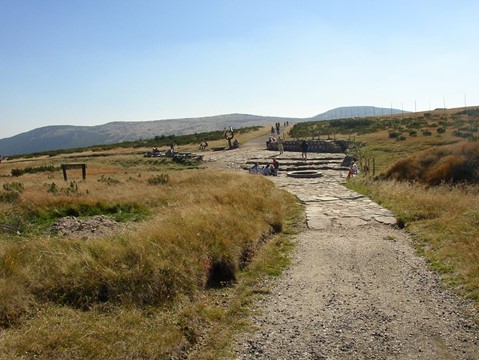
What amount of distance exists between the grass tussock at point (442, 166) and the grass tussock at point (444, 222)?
3.49 ft

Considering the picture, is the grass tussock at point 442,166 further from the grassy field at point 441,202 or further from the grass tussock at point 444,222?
the grass tussock at point 444,222

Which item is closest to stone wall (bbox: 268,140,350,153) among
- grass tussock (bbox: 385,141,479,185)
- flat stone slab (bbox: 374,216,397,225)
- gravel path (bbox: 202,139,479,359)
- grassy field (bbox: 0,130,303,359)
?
grass tussock (bbox: 385,141,479,185)

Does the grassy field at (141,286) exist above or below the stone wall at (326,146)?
below

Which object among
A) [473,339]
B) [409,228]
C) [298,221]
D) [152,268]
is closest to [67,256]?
[152,268]

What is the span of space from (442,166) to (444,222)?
6626 mm

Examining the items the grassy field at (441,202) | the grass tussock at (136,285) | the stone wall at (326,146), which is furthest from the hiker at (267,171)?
the grass tussock at (136,285)

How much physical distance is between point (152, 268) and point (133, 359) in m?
1.79

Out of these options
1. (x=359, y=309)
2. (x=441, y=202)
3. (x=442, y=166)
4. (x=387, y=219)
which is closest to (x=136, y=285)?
(x=359, y=309)

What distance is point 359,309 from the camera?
5.99 meters

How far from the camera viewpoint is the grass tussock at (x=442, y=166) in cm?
1487

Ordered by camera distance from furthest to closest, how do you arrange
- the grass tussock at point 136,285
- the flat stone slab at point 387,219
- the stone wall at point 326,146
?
the stone wall at point 326,146 < the flat stone slab at point 387,219 < the grass tussock at point 136,285

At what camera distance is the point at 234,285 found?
272 inches

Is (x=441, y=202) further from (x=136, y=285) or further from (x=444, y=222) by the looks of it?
(x=136, y=285)

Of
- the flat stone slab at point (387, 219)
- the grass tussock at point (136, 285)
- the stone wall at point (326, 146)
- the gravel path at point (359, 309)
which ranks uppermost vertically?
the stone wall at point (326, 146)
